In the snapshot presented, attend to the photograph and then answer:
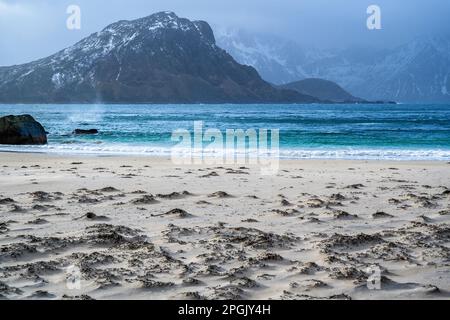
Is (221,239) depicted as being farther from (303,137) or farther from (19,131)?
(303,137)

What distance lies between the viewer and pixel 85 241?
664 cm

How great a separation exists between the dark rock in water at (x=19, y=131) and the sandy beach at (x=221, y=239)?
1686cm

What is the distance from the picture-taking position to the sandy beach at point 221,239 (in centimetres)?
509

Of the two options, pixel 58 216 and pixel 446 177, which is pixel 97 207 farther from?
pixel 446 177

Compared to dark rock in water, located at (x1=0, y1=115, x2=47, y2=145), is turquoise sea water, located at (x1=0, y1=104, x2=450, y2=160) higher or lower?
lower

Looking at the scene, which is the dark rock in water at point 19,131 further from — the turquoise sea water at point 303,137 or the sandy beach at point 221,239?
the sandy beach at point 221,239

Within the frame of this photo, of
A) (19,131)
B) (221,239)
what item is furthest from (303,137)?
(221,239)

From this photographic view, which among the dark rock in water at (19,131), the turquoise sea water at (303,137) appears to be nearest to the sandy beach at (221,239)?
the turquoise sea water at (303,137)

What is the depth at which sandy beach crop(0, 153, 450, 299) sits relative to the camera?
16.7 feet

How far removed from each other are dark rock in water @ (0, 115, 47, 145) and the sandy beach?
16858mm

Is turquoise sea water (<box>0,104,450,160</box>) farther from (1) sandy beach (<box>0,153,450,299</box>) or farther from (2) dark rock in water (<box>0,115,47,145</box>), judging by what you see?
(1) sandy beach (<box>0,153,450,299</box>)

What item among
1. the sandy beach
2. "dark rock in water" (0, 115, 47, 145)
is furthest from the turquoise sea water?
the sandy beach

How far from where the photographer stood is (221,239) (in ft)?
22.4
